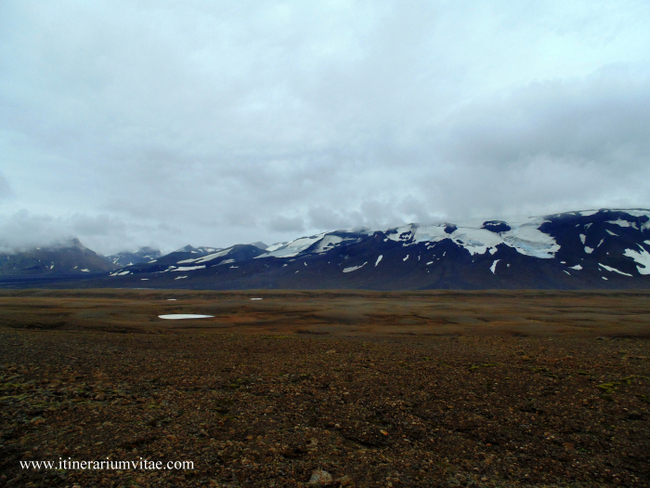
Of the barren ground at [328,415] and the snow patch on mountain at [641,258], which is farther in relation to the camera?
the snow patch on mountain at [641,258]

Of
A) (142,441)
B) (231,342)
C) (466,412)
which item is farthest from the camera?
(231,342)

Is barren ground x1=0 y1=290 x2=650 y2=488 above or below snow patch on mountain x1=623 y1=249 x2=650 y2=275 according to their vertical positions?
below

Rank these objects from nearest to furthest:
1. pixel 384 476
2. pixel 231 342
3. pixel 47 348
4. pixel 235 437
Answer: pixel 384 476 → pixel 235 437 → pixel 47 348 → pixel 231 342

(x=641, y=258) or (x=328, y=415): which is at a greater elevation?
(x=641, y=258)

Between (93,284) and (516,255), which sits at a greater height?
(516,255)

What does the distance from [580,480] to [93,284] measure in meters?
216

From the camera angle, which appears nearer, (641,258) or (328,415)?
(328,415)

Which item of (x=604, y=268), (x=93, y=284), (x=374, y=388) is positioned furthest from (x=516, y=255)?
(x=93, y=284)

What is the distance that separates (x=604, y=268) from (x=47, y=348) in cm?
20764

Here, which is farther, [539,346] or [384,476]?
[539,346]

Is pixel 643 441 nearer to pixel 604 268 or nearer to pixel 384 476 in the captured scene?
pixel 384 476

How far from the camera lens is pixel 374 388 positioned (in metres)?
11.8

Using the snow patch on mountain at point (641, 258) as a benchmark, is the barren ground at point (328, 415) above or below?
below

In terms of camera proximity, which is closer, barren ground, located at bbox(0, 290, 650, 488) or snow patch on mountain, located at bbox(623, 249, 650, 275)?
barren ground, located at bbox(0, 290, 650, 488)
